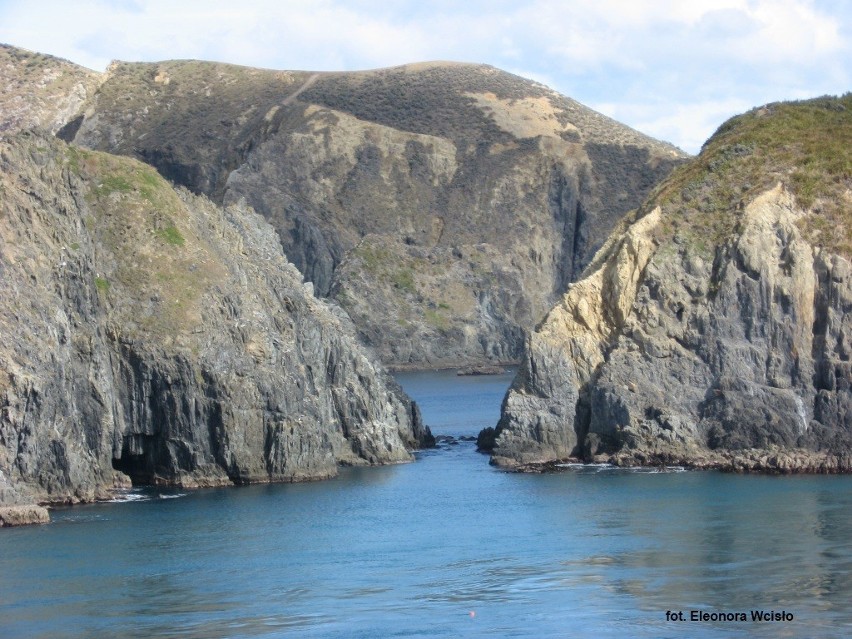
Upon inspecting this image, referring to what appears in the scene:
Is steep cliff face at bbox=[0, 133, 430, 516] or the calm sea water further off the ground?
steep cliff face at bbox=[0, 133, 430, 516]

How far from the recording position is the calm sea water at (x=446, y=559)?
4672cm

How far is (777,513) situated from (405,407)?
36682 mm

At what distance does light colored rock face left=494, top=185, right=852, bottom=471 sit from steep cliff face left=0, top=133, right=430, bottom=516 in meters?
10.9

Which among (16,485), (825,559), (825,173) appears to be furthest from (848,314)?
(16,485)

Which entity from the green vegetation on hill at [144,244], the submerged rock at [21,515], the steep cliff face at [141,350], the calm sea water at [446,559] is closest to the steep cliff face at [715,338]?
the calm sea water at [446,559]

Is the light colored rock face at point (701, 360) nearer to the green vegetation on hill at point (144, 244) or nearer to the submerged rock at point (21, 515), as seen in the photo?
the green vegetation on hill at point (144, 244)

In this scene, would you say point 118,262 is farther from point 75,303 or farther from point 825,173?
point 825,173

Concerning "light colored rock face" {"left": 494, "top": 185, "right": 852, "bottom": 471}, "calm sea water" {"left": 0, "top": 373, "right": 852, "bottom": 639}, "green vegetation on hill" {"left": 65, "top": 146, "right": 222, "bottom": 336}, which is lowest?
"calm sea water" {"left": 0, "top": 373, "right": 852, "bottom": 639}

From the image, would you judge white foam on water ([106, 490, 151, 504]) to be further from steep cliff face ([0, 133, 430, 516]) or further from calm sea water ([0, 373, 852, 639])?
steep cliff face ([0, 133, 430, 516])

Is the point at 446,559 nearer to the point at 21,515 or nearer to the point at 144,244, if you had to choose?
the point at 21,515

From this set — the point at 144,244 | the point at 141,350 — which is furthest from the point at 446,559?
the point at 144,244

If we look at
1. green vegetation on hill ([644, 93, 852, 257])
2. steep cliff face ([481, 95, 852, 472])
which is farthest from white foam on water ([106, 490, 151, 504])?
green vegetation on hill ([644, 93, 852, 257])

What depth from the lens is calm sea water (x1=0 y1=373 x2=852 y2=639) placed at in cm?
4672

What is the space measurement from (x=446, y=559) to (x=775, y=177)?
119ft
